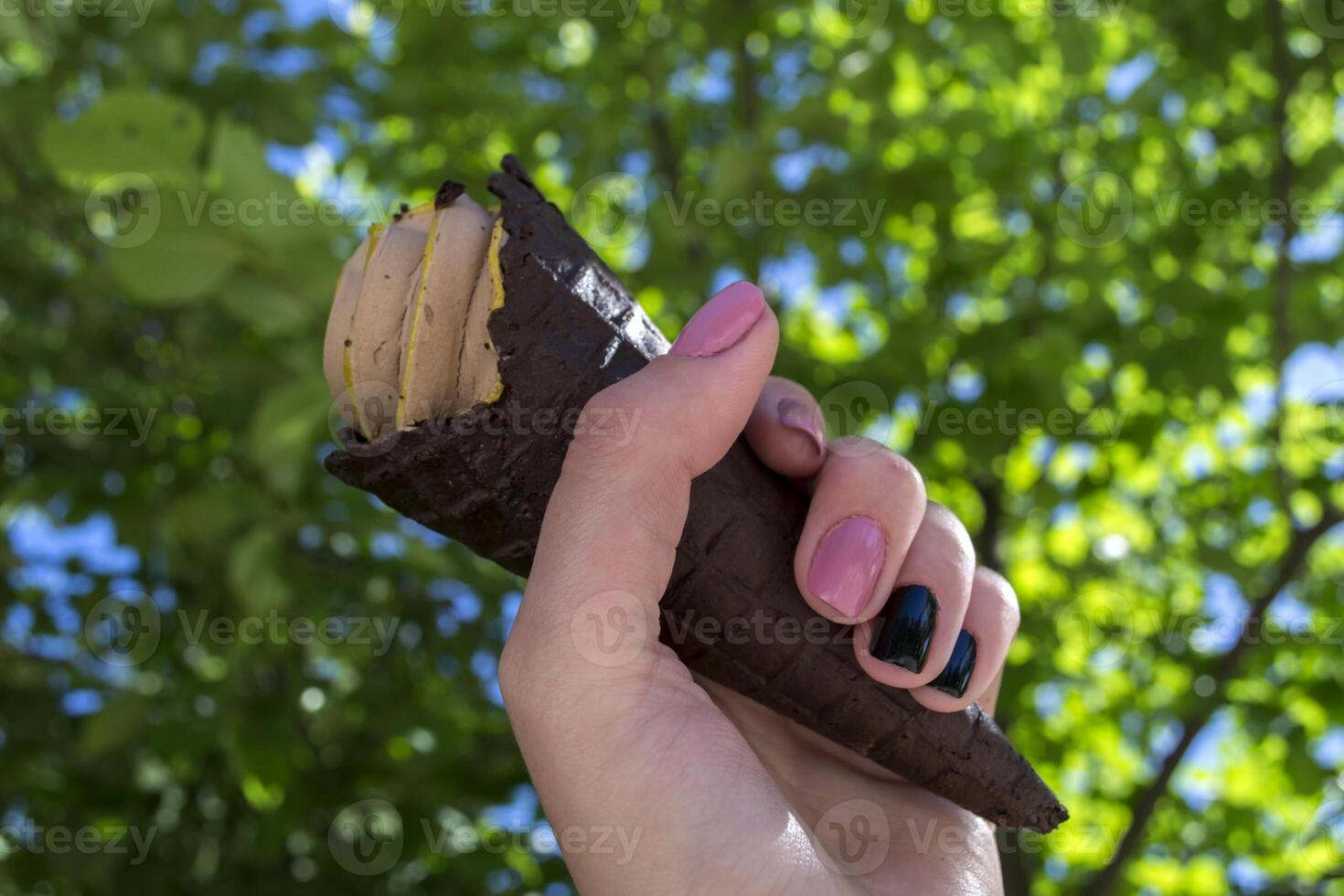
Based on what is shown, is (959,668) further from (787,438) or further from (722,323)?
(722,323)

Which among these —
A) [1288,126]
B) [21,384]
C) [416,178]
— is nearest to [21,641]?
[21,384]

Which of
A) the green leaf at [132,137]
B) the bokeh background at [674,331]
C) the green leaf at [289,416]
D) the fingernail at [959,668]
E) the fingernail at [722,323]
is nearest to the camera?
the fingernail at [722,323]

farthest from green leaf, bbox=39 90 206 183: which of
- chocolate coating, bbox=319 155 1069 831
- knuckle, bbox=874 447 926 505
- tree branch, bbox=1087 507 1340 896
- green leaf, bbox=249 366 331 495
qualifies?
A: tree branch, bbox=1087 507 1340 896

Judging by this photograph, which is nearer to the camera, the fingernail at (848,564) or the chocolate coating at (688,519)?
the chocolate coating at (688,519)

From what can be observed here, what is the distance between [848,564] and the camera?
111 centimetres

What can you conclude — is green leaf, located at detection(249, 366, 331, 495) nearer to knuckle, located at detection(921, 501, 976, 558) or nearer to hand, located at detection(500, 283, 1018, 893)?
hand, located at detection(500, 283, 1018, 893)

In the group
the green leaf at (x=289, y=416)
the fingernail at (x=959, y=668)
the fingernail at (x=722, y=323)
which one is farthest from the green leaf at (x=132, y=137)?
the fingernail at (x=959, y=668)

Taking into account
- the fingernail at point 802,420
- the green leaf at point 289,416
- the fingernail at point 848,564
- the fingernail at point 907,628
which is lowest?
the green leaf at point 289,416

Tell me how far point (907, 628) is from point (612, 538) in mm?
405

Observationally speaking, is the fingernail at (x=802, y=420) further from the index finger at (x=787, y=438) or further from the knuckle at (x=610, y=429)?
the knuckle at (x=610, y=429)

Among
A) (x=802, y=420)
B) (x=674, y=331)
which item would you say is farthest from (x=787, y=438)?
(x=674, y=331)

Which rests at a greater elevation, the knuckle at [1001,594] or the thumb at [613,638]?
the thumb at [613,638]

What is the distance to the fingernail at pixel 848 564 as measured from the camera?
108cm

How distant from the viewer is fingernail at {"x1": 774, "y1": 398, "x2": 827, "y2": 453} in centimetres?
123
